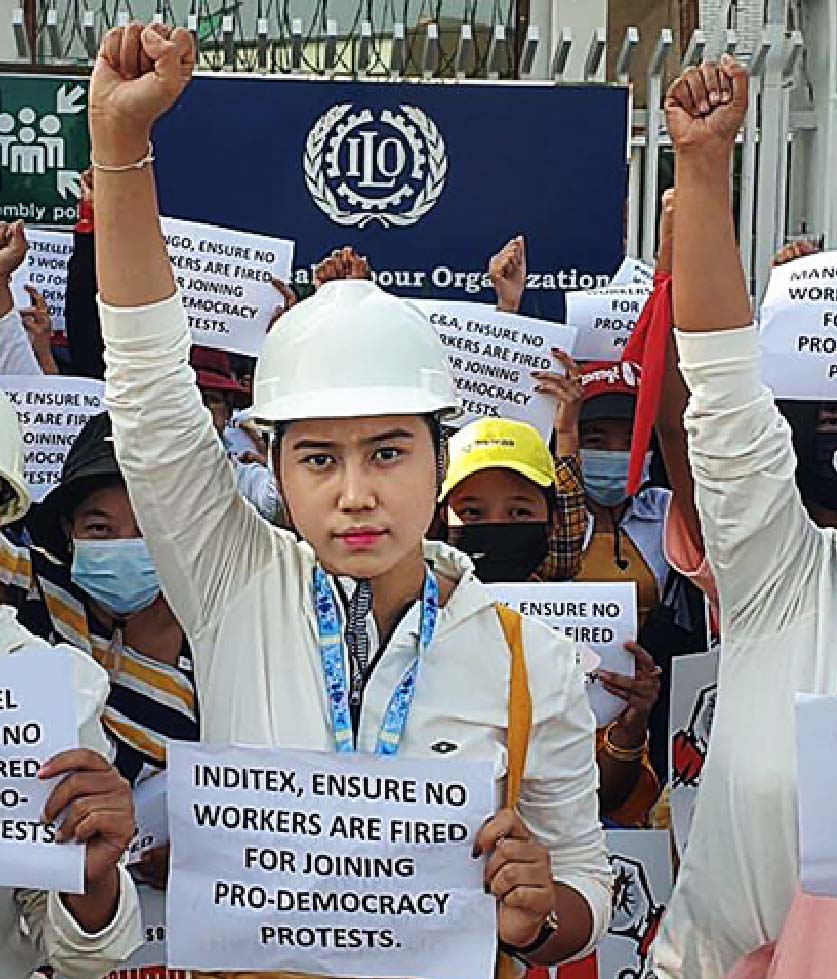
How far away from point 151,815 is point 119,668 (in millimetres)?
466

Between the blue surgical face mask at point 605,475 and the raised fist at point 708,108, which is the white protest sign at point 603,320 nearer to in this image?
the blue surgical face mask at point 605,475

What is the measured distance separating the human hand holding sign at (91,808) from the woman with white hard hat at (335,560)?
201 mm

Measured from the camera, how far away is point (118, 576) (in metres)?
3.89

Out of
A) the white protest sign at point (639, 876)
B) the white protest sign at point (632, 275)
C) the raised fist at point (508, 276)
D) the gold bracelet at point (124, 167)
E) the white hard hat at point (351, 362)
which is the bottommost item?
the white protest sign at point (639, 876)

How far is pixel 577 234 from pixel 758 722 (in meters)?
3.80

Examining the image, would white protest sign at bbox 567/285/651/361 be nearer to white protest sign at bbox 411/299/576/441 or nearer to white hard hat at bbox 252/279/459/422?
white protest sign at bbox 411/299/576/441

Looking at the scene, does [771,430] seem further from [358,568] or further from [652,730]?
[652,730]

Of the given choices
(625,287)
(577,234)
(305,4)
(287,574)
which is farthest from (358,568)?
(305,4)

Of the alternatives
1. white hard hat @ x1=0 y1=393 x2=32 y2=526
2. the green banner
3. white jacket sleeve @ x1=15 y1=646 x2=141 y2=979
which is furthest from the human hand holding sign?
the green banner

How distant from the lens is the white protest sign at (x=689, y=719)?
3.72m

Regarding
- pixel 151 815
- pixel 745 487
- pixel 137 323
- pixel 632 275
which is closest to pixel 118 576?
pixel 151 815

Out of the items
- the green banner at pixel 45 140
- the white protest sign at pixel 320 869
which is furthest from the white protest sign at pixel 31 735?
the green banner at pixel 45 140

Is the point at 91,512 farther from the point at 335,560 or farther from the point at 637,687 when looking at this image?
the point at 335,560

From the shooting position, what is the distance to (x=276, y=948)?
2838mm
